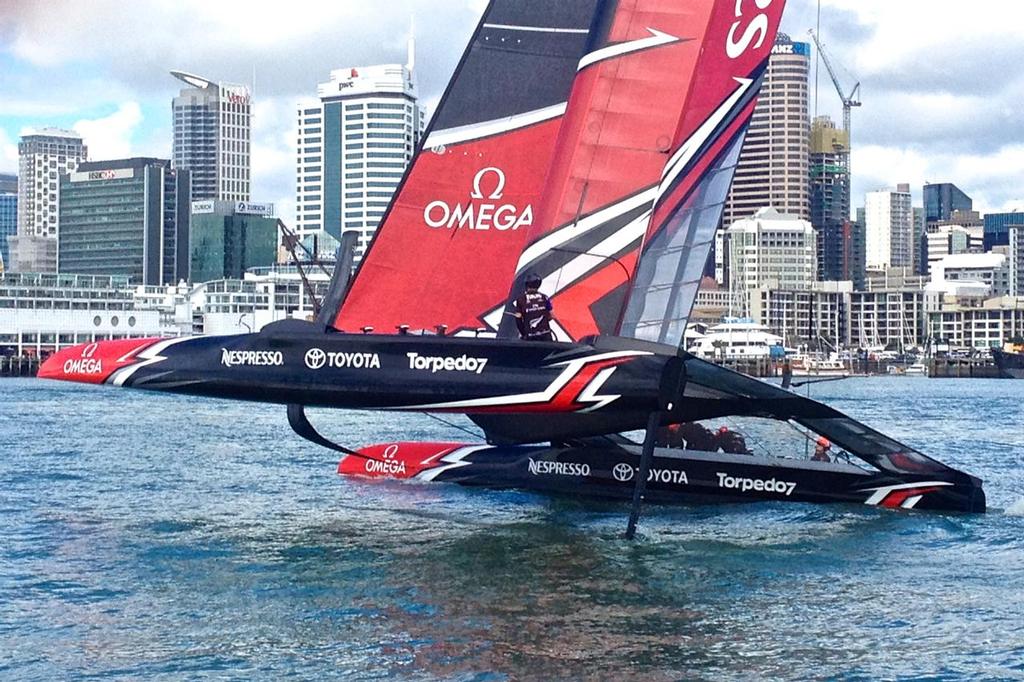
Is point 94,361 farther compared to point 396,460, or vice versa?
point 396,460

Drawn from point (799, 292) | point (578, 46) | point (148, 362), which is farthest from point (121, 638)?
point (799, 292)

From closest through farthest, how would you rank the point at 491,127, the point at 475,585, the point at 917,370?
the point at 475,585, the point at 491,127, the point at 917,370

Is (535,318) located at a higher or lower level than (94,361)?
higher

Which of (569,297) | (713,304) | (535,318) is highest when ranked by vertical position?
(713,304)

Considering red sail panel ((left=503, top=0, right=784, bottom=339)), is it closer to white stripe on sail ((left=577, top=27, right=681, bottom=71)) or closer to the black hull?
white stripe on sail ((left=577, top=27, right=681, bottom=71))

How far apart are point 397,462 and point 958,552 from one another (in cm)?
778

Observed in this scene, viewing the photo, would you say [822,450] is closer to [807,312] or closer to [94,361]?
[94,361]

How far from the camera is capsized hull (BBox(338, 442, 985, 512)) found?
1652cm

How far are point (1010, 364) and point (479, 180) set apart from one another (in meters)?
105

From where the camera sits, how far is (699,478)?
17016 millimetres

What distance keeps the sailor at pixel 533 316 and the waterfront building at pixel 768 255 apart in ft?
539

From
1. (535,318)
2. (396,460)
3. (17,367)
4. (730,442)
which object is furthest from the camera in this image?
(17,367)

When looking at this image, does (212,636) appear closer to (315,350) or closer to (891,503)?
(315,350)

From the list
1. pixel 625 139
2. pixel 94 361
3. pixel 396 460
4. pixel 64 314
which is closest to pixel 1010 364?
pixel 64 314
